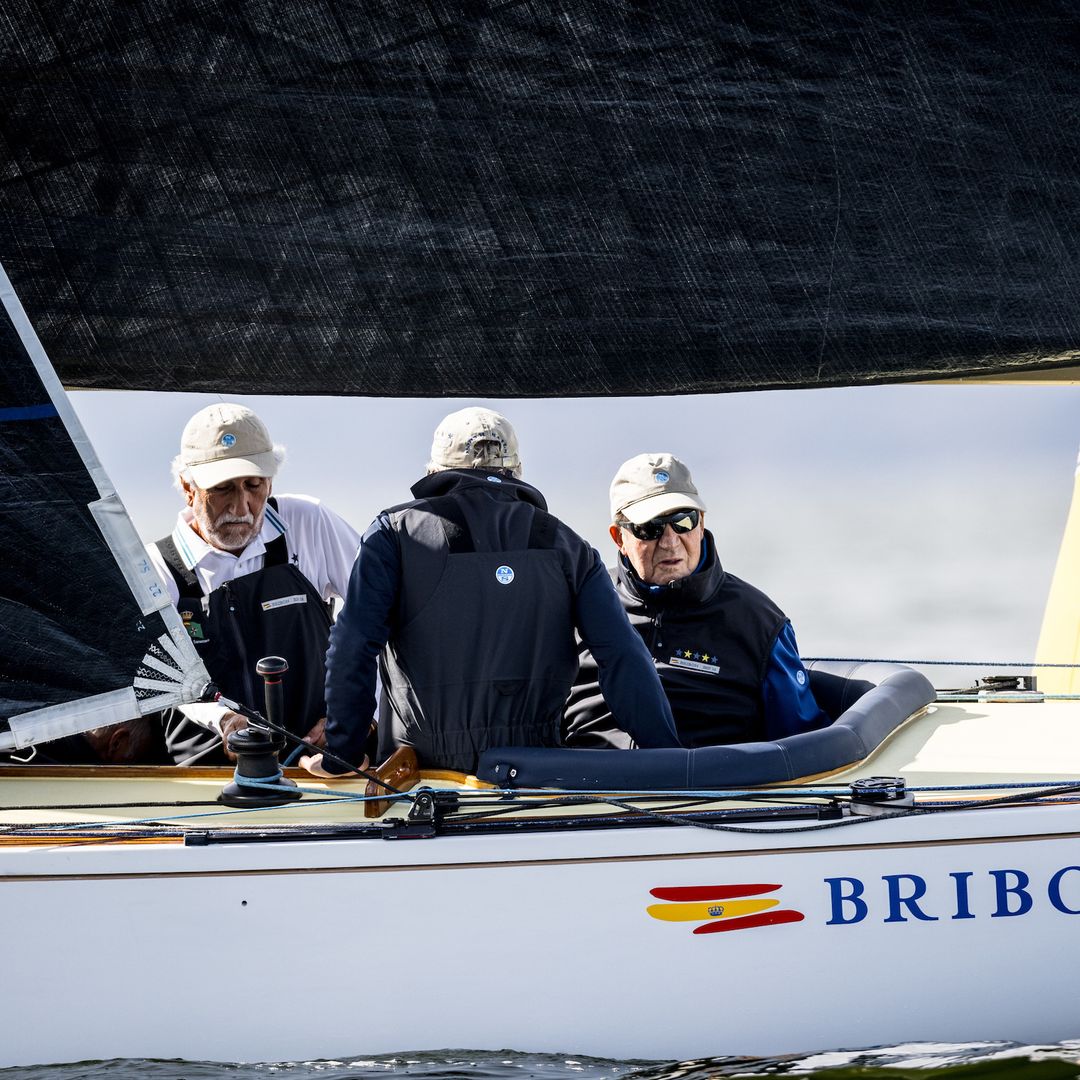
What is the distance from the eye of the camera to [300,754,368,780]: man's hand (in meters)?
2.86

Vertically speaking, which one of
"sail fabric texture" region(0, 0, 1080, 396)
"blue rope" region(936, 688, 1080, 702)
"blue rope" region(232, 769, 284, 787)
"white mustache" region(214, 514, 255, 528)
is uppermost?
"sail fabric texture" region(0, 0, 1080, 396)

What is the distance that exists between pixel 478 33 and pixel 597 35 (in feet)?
0.76

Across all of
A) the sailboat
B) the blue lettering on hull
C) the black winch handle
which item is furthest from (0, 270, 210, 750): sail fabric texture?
the blue lettering on hull

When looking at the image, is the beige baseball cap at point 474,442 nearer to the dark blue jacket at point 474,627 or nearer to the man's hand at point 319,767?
the dark blue jacket at point 474,627

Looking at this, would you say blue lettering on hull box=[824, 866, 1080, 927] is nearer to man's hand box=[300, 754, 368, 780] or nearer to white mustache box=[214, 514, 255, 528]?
man's hand box=[300, 754, 368, 780]

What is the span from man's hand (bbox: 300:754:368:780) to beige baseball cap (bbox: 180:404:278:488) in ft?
2.18

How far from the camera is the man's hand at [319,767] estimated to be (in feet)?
9.39

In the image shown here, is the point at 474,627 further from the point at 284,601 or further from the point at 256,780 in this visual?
the point at 284,601

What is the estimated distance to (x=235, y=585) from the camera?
10.6ft

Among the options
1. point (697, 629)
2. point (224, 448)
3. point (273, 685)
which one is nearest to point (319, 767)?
point (273, 685)

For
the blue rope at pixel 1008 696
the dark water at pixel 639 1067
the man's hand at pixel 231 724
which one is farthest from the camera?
the blue rope at pixel 1008 696

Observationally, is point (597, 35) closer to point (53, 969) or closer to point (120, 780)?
point (120, 780)

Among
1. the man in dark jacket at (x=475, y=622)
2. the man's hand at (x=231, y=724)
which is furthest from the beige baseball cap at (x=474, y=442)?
the man's hand at (x=231, y=724)

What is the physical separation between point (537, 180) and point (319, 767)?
4.11ft
